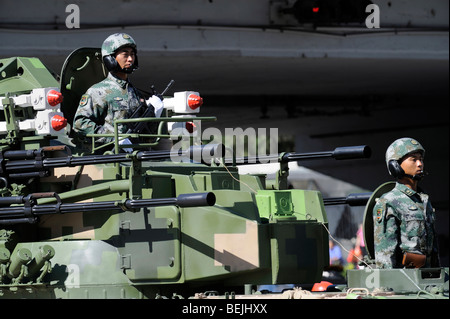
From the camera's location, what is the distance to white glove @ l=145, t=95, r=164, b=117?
39.6ft

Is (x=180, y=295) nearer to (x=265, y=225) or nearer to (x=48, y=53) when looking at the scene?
(x=265, y=225)

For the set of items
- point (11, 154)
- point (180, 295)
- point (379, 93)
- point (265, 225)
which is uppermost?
point (379, 93)

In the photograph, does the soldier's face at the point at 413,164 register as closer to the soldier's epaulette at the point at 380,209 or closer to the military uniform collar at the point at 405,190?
the military uniform collar at the point at 405,190

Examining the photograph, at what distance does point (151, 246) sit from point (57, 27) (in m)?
10.2

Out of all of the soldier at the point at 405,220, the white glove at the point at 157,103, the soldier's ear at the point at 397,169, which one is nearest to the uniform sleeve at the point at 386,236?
the soldier at the point at 405,220

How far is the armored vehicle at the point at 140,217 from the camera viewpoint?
1010 centimetres

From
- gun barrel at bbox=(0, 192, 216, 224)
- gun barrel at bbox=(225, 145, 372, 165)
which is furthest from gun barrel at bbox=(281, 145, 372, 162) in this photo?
gun barrel at bbox=(0, 192, 216, 224)

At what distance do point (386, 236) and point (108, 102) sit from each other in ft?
11.8

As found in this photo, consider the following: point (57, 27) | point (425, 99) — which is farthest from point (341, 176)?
point (57, 27)

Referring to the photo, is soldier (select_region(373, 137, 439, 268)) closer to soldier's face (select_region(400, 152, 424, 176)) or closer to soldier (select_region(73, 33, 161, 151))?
soldier's face (select_region(400, 152, 424, 176))

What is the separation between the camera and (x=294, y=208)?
11.0 m

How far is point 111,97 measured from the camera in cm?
1169

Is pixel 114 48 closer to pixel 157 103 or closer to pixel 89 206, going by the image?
pixel 157 103

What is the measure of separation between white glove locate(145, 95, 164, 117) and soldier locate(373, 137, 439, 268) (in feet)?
9.85
